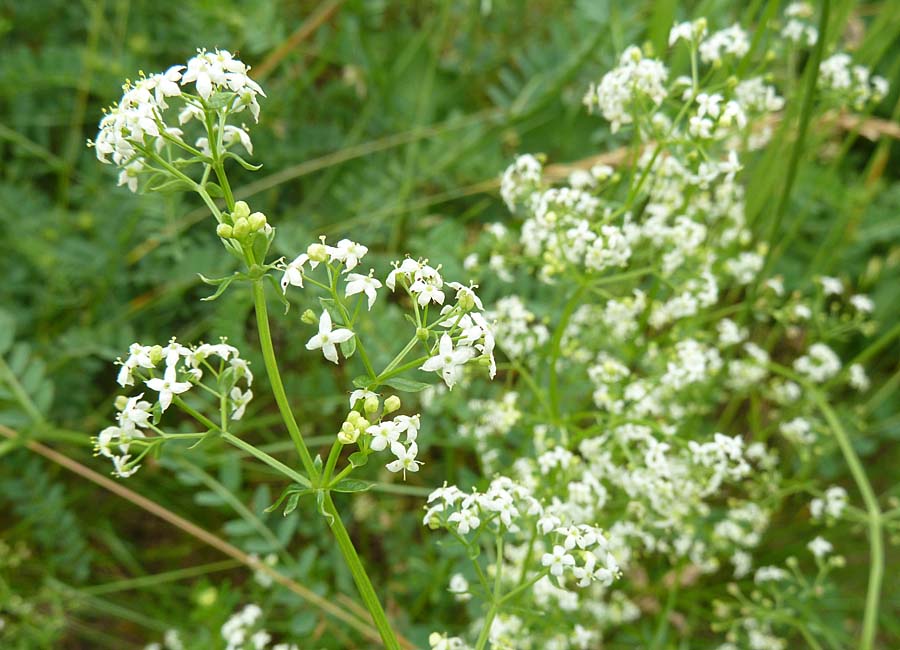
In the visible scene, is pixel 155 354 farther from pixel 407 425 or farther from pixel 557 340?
pixel 557 340

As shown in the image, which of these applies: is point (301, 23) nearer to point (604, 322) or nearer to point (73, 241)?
point (73, 241)

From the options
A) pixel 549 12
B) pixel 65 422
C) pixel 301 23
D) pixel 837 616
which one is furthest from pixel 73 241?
pixel 837 616

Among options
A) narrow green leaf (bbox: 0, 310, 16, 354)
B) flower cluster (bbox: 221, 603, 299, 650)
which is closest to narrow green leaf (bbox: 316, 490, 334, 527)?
flower cluster (bbox: 221, 603, 299, 650)

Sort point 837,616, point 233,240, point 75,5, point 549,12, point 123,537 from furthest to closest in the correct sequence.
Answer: point 549,12 < point 75,5 < point 123,537 < point 837,616 < point 233,240

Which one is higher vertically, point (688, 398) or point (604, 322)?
point (604, 322)

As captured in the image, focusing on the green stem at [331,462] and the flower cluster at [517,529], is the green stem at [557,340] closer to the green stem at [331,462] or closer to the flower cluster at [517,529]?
the flower cluster at [517,529]

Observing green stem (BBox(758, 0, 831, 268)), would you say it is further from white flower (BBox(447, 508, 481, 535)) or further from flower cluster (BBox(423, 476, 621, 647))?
white flower (BBox(447, 508, 481, 535))
